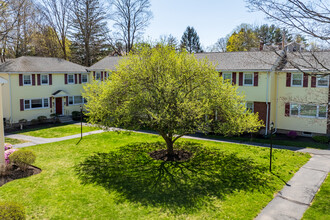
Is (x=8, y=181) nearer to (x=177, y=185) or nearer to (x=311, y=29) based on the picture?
(x=177, y=185)

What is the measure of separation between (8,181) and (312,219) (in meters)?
13.0

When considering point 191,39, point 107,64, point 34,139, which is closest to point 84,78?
point 107,64

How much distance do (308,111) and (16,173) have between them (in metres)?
21.2

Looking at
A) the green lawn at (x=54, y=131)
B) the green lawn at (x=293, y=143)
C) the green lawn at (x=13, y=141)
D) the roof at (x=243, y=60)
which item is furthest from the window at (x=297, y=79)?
the green lawn at (x=13, y=141)

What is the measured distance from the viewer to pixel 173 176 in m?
13.0

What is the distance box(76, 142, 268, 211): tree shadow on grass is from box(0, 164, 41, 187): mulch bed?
227 cm

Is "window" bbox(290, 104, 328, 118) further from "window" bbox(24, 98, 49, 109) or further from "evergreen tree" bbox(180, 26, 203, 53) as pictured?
"evergreen tree" bbox(180, 26, 203, 53)

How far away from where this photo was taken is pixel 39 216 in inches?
366

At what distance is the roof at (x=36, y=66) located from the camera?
25031 millimetres

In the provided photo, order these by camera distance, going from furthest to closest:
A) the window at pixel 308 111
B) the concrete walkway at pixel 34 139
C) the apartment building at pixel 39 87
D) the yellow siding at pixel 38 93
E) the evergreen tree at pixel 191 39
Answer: the evergreen tree at pixel 191 39, the yellow siding at pixel 38 93, the apartment building at pixel 39 87, the window at pixel 308 111, the concrete walkway at pixel 34 139

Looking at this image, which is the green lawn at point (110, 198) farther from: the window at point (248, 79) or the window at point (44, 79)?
the window at point (44, 79)

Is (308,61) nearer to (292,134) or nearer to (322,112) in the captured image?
(322,112)

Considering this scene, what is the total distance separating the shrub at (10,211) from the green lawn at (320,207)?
9.39 meters

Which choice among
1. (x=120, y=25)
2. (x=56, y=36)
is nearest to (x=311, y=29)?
(x=120, y=25)
